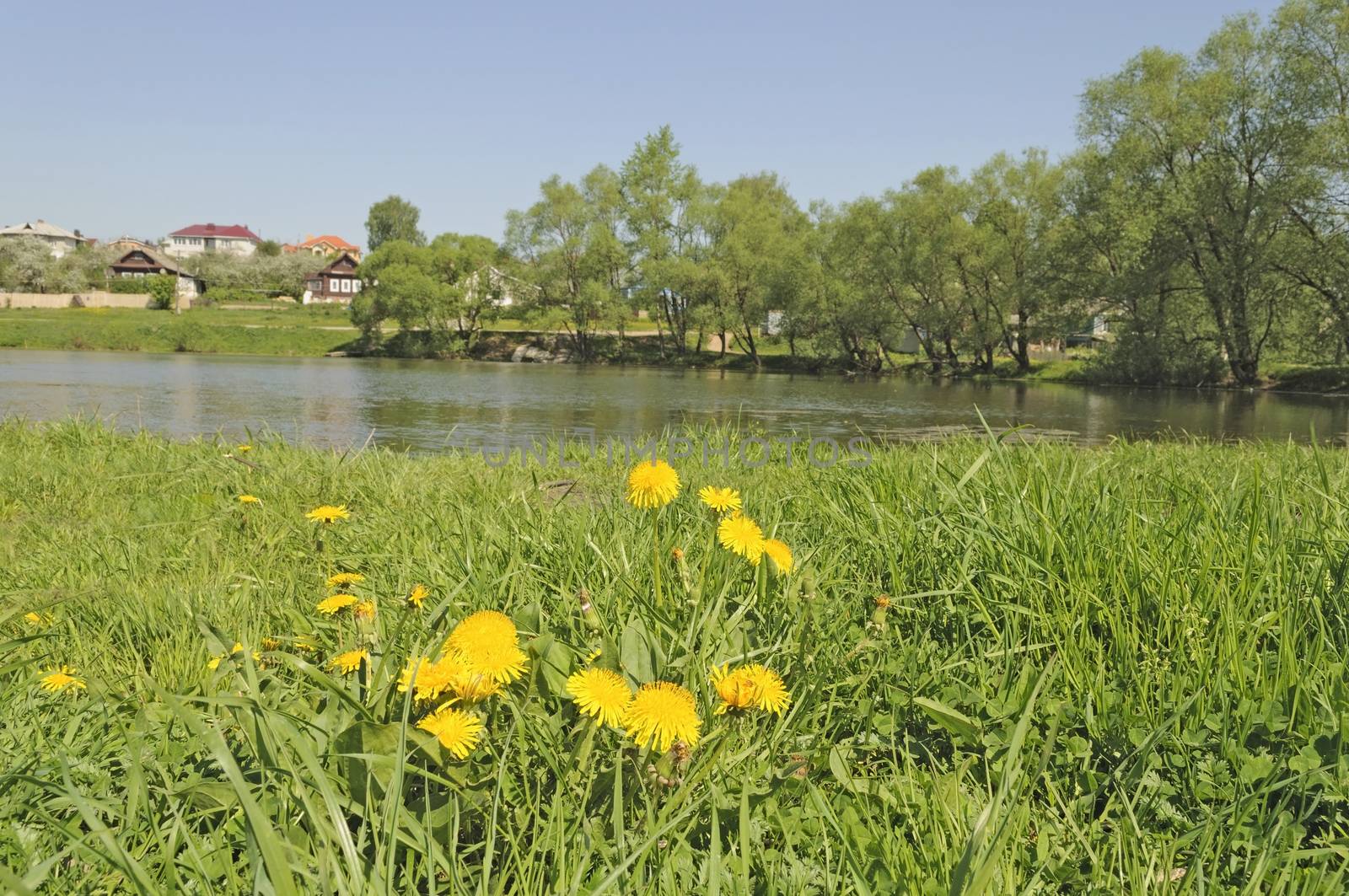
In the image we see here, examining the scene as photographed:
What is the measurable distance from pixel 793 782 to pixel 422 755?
774 millimetres

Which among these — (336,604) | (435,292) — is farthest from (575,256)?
(336,604)

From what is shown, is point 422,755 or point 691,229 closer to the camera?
point 422,755

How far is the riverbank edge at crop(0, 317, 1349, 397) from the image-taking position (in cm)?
3878

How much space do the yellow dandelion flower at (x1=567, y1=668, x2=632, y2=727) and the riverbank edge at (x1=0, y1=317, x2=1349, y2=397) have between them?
36.5 metres

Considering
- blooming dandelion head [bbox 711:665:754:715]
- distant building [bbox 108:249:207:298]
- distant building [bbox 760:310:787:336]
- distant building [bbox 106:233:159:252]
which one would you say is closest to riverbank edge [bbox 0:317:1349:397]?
distant building [bbox 760:310:787:336]

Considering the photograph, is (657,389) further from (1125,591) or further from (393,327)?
(393,327)

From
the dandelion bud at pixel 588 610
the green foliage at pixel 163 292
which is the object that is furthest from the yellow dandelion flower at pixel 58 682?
the green foliage at pixel 163 292

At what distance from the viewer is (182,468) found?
593cm

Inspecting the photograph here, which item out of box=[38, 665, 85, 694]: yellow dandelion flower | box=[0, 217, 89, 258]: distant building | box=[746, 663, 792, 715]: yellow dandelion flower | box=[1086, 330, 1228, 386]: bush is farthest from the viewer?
box=[0, 217, 89, 258]: distant building

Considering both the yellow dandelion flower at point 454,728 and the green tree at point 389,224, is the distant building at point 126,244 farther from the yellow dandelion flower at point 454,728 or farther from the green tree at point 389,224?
the yellow dandelion flower at point 454,728

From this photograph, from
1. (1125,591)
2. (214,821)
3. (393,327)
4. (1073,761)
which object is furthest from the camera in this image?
(393,327)

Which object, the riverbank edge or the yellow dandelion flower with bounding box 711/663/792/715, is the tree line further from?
the yellow dandelion flower with bounding box 711/663/792/715

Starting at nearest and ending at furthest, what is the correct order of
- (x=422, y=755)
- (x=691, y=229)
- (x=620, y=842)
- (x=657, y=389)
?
(x=620, y=842) < (x=422, y=755) < (x=657, y=389) < (x=691, y=229)

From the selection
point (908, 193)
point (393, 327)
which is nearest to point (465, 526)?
point (908, 193)
